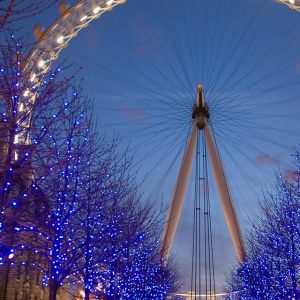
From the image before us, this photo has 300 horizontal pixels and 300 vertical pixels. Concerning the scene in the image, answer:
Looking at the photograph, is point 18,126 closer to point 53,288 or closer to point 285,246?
point 53,288

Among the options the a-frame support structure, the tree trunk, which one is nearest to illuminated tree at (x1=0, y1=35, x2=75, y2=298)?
the tree trunk

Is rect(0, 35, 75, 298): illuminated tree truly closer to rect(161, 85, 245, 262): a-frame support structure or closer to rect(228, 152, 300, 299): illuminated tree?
rect(228, 152, 300, 299): illuminated tree

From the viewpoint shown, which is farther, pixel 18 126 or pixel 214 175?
pixel 214 175

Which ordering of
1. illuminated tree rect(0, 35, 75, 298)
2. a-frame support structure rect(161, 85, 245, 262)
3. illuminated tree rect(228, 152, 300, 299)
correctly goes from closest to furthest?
illuminated tree rect(0, 35, 75, 298), illuminated tree rect(228, 152, 300, 299), a-frame support structure rect(161, 85, 245, 262)

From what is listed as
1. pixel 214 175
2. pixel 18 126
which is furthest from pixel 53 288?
pixel 214 175

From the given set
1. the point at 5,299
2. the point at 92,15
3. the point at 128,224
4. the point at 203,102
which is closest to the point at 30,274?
the point at 5,299

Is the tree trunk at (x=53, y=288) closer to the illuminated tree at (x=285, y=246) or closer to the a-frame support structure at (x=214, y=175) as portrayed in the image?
the illuminated tree at (x=285, y=246)

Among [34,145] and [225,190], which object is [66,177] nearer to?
[34,145]

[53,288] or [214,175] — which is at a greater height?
[214,175]

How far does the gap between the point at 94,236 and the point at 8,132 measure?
875cm

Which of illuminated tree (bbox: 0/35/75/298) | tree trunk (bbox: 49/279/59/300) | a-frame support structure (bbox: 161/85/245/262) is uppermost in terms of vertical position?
a-frame support structure (bbox: 161/85/245/262)

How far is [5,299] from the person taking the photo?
91.7 feet

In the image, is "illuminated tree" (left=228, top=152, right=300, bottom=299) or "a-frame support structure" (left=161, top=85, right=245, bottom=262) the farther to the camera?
"a-frame support structure" (left=161, top=85, right=245, bottom=262)

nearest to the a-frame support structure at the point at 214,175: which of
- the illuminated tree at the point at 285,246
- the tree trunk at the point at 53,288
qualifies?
the illuminated tree at the point at 285,246
